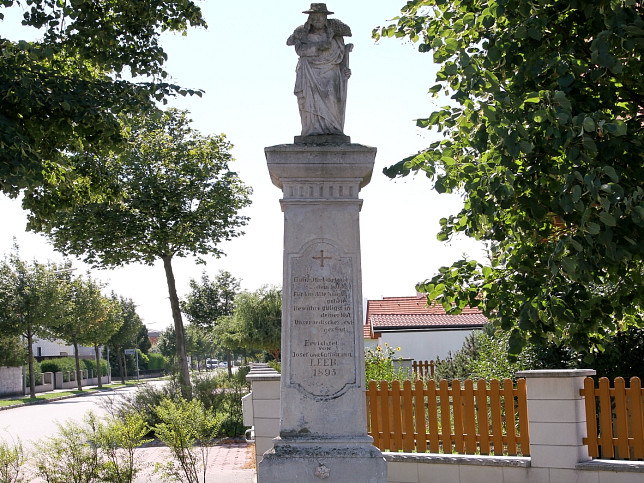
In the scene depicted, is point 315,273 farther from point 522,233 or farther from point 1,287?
point 1,287

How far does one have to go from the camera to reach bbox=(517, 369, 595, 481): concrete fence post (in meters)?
8.63

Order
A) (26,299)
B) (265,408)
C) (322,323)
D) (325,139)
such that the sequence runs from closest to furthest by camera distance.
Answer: (322,323), (325,139), (265,408), (26,299)

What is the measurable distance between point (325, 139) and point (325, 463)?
106 inches

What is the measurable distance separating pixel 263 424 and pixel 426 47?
5690mm

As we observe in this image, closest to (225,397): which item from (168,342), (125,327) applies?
(125,327)

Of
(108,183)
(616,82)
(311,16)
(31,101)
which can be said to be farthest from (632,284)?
(108,183)

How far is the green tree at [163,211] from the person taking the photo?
2291 cm

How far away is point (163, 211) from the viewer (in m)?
23.0

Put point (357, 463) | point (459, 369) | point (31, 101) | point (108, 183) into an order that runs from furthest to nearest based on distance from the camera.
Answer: point (459, 369)
point (108, 183)
point (31, 101)
point (357, 463)

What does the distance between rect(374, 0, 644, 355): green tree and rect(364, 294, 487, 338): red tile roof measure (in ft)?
83.8

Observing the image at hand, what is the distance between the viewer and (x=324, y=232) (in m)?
6.45

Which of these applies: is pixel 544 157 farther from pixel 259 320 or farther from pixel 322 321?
pixel 259 320

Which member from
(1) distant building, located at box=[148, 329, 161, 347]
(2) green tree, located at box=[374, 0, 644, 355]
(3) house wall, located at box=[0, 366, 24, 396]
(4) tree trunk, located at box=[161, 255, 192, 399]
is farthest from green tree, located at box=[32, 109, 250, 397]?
(1) distant building, located at box=[148, 329, 161, 347]

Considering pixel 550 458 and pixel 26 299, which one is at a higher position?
pixel 26 299
